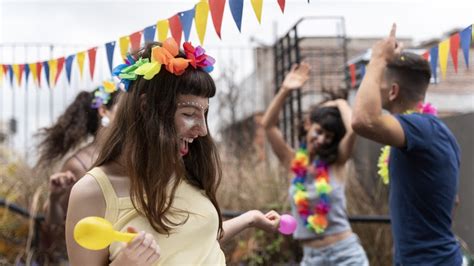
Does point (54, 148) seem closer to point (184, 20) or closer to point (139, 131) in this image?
point (184, 20)

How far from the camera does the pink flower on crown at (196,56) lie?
1.97 m

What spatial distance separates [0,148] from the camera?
7.18 meters

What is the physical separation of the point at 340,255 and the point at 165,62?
2.44m

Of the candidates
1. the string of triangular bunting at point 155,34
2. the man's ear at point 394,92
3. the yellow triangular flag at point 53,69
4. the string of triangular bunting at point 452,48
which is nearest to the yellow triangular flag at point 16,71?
the string of triangular bunting at point 155,34

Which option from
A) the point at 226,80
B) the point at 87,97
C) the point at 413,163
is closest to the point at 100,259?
the point at 413,163

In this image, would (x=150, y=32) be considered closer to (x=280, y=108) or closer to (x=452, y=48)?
(x=280, y=108)

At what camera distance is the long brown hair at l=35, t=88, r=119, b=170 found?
4.03 metres

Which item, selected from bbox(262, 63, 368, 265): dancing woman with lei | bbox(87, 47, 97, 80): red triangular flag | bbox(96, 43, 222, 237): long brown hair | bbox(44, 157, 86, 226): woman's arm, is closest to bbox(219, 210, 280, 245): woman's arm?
bbox(96, 43, 222, 237): long brown hair

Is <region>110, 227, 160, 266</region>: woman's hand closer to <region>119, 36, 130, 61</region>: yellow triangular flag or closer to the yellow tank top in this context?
the yellow tank top

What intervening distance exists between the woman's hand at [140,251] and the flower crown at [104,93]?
218 centimetres

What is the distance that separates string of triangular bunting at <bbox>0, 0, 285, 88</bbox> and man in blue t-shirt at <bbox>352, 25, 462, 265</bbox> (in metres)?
0.61

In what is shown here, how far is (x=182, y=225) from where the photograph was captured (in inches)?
73.5

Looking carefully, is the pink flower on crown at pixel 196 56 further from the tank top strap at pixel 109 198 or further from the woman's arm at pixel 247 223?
the woman's arm at pixel 247 223

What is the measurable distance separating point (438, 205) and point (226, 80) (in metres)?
6.19
